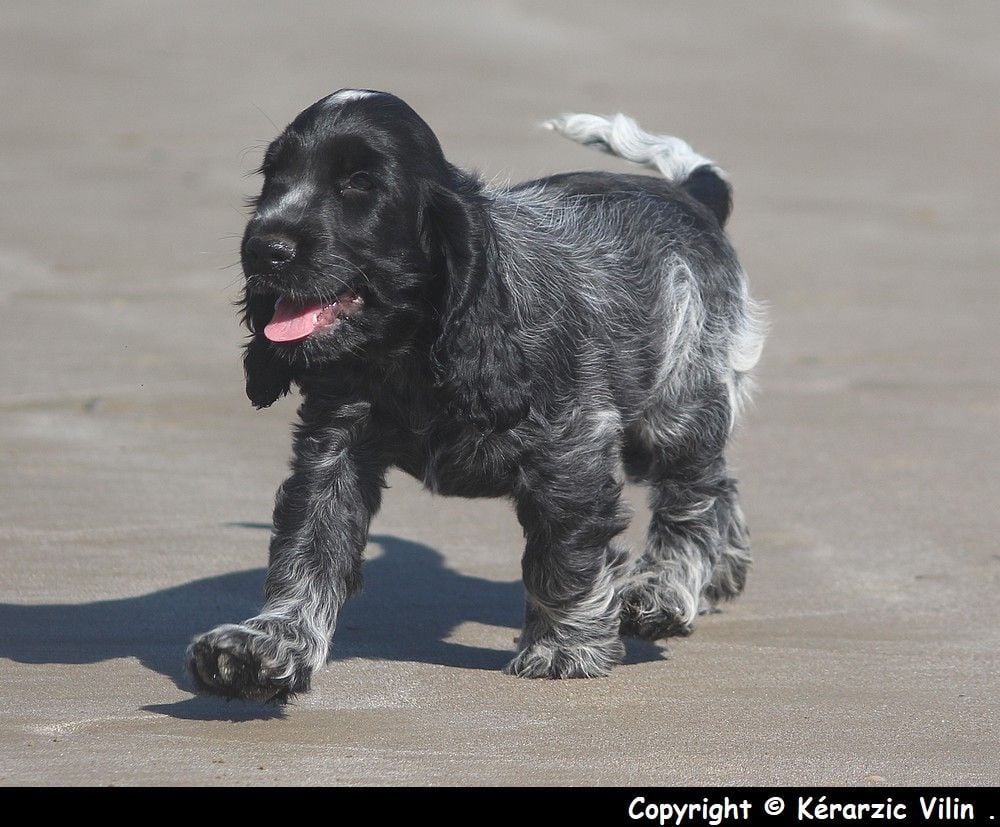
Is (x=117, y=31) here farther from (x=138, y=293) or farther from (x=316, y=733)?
(x=316, y=733)

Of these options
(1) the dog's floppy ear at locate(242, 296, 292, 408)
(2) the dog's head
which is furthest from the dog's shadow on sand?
(2) the dog's head

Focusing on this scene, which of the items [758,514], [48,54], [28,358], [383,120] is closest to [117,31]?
[48,54]

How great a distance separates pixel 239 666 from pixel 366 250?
109 centimetres

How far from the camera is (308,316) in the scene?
4426mm

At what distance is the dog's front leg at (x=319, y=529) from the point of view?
14.9 ft

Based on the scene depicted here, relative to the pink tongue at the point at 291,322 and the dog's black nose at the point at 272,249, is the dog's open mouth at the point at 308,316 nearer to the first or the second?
the pink tongue at the point at 291,322

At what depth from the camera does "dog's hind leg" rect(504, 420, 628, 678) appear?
192 inches

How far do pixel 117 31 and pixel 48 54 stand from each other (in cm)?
115

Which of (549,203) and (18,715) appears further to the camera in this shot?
(549,203)

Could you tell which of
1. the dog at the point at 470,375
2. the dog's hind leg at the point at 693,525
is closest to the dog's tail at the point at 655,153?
the dog at the point at 470,375

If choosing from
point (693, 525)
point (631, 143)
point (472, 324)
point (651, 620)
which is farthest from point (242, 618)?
point (631, 143)

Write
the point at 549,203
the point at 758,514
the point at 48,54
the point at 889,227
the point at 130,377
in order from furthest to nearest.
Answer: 1. the point at 48,54
2. the point at 889,227
3. the point at 130,377
4. the point at 758,514
5. the point at 549,203

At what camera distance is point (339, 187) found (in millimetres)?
4410

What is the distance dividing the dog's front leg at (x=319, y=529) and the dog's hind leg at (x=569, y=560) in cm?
47
